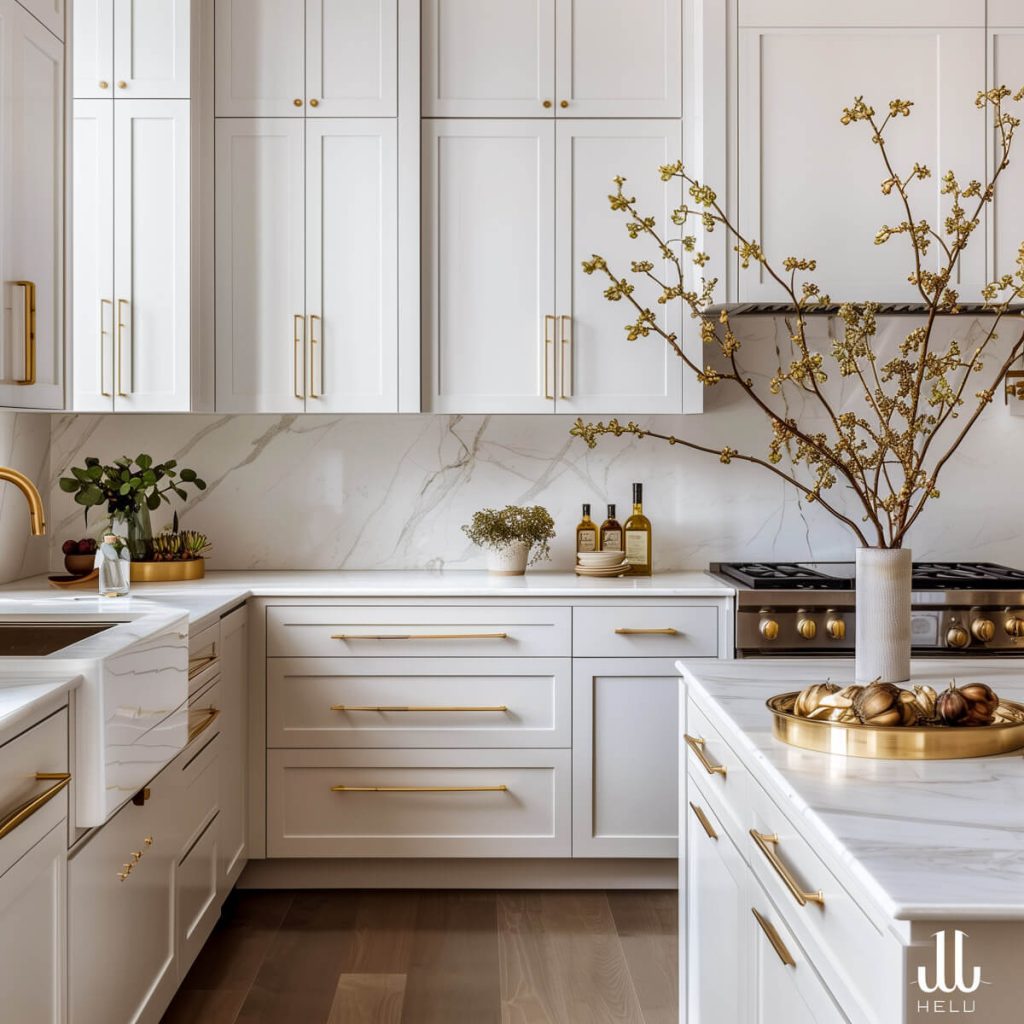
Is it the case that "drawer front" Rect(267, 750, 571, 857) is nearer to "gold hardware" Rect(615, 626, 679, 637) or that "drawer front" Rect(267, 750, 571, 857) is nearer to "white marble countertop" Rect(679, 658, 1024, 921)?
"gold hardware" Rect(615, 626, 679, 637)

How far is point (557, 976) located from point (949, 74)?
9.12 ft

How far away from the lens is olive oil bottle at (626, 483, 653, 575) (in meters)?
3.54

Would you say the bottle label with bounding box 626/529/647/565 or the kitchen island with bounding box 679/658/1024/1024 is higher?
the bottle label with bounding box 626/529/647/565

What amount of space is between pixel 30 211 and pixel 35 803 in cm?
130

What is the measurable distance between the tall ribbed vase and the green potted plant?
1.83m

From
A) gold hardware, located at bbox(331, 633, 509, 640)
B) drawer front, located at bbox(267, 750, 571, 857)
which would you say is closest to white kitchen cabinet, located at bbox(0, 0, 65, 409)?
gold hardware, located at bbox(331, 633, 509, 640)

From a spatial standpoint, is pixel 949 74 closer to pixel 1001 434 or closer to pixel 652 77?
pixel 652 77

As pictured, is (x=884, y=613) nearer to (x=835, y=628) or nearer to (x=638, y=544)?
(x=835, y=628)

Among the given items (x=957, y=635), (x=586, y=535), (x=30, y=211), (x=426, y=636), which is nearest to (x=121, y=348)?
(x=30, y=211)

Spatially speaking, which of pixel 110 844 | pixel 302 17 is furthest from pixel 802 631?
pixel 302 17

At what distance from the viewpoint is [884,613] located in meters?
1.66

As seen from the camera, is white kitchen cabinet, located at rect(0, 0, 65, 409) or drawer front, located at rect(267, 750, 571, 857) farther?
drawer front, located at rect(267, 750, 571, 857)

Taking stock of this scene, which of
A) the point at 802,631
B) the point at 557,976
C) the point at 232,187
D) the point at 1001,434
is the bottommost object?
the point at 557,976

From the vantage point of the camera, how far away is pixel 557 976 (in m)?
2.71
